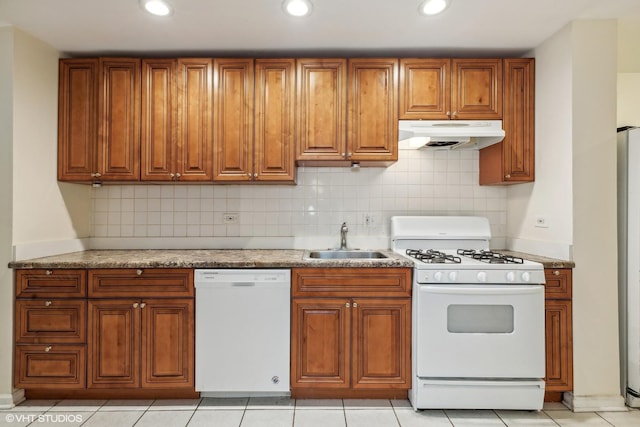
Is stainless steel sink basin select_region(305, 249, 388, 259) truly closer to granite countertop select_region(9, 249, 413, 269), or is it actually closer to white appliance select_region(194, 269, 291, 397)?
granite countertop select_region(9, 249, 413, 269)

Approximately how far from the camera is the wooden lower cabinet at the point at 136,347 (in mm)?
2268

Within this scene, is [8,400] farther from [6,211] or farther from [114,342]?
[6,211]

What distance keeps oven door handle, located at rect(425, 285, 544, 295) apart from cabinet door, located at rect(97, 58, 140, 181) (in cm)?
223

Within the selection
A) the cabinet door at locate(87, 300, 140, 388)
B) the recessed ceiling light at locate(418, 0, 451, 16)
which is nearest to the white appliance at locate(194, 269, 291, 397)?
the cabinet door at locate(87, 300, 140, 388)

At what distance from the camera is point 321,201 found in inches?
118

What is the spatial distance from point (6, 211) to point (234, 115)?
1.58 m

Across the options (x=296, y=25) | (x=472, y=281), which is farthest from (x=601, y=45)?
(x=296, y=25)

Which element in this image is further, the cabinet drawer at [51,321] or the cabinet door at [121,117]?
the cabinet door at [121,117]

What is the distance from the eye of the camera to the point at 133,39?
2.48 metres

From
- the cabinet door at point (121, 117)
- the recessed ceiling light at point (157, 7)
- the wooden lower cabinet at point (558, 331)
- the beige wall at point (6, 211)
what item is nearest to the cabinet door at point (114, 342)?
the beige wall at point (6, 211)

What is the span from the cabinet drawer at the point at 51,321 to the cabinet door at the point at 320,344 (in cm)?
136

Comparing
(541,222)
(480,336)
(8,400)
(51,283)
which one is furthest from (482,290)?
(8,400)

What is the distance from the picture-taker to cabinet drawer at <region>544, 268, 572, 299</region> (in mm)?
2264

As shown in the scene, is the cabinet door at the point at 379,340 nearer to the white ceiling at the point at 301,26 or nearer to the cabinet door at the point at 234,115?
the cabinet door at the point at 234,115
